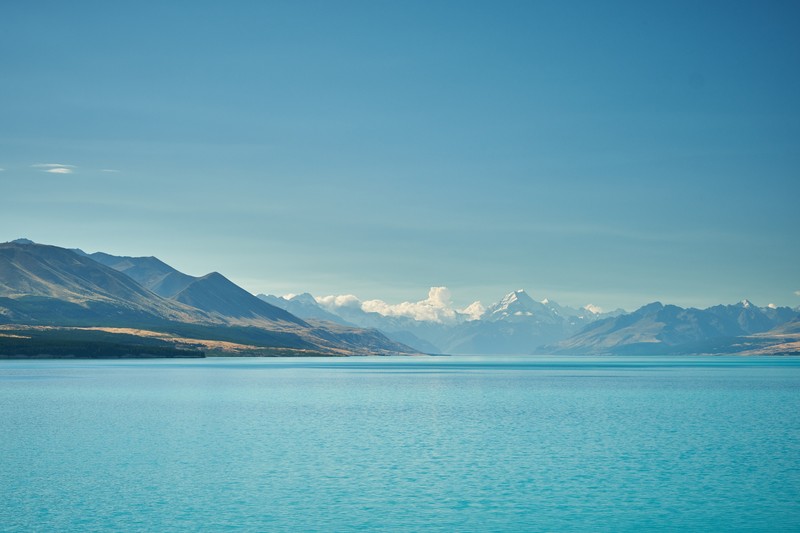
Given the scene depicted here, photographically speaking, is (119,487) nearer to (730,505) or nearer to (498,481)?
(498,481)

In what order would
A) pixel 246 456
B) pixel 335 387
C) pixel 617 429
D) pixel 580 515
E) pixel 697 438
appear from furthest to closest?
pixel 335 387, pixel 617 429, pixel 697 438, pixel 246 456, pixel 580 515

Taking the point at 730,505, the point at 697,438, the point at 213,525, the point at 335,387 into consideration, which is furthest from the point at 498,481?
the point at 335,387

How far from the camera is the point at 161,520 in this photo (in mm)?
43250

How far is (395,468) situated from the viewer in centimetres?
5994

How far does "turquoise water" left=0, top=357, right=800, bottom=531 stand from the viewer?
1738 inches

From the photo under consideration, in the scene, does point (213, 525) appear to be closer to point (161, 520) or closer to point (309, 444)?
point (161, 520)

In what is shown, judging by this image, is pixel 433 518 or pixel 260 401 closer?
pixel 433 518

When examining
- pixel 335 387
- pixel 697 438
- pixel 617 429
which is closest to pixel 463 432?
pixel 617 429

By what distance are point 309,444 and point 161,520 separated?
3067 centimetres

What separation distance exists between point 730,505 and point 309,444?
127ft

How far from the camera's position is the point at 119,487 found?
52.2 m

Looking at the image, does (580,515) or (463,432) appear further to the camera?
(463,432)

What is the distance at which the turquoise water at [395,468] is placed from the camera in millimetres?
44156

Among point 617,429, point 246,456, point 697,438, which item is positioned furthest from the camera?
point 617,429
